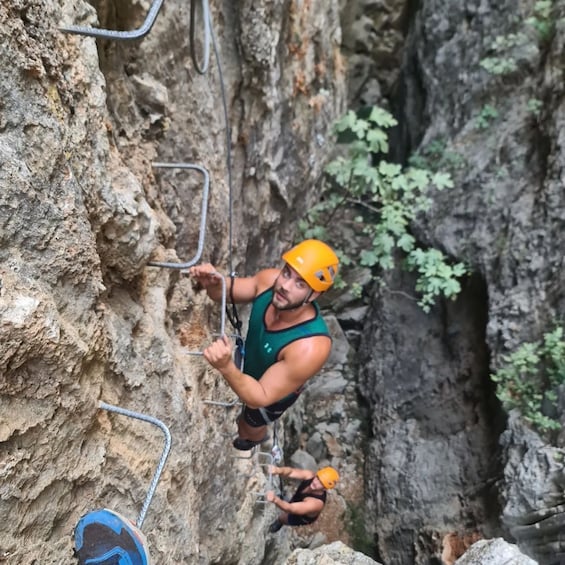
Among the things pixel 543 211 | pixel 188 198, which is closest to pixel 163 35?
pixel 188 198

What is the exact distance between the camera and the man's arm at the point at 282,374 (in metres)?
2.48

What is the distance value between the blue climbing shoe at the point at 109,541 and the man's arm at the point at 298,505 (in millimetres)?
2940

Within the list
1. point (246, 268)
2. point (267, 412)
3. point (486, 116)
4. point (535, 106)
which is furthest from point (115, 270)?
point (486, 116)

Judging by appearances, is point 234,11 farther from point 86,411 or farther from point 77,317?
point 86,411

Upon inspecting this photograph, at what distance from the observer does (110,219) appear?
1.99 meters

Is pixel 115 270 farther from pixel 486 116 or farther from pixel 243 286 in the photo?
pixel 486 116

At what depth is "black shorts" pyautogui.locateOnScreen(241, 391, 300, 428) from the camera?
10.7 feet

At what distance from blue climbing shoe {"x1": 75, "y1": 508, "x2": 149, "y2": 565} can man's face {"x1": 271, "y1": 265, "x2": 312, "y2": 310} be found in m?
1.79

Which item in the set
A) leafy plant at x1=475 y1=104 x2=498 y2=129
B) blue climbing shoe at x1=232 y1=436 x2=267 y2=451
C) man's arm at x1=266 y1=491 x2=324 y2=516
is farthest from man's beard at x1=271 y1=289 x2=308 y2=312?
leafy plant at x1=475 y1=104 x2=498 y2=129

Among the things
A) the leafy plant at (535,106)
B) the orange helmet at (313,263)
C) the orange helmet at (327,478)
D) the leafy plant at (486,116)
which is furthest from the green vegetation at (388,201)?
the orange helmet at (313,263)

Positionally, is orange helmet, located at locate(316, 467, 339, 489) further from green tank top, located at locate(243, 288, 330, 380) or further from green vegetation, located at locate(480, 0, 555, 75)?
green vegetation, located at locate(480, 0, 555, 75)

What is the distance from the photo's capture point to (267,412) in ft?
10.9

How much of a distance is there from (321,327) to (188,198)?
119 centimetres

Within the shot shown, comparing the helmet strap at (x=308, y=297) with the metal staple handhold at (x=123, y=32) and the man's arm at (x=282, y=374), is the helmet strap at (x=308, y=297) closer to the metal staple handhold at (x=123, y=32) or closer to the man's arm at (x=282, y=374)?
the man's arm at (x=282, y=374)
